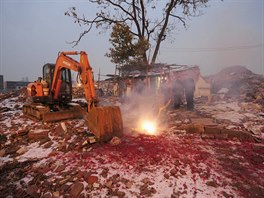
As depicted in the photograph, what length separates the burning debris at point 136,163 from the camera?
3713 millimetres

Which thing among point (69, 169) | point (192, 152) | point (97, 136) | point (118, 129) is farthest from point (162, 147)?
point (69, 169)

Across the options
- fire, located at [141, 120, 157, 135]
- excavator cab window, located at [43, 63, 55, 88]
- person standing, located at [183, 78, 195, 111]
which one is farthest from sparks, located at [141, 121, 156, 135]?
excavator cab window, located at [43, 63, 55, 88]

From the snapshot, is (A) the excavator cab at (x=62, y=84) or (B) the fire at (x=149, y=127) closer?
(B) the fire at (x=149, y=127)

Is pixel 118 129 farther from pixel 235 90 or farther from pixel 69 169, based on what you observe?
pixel 235 90

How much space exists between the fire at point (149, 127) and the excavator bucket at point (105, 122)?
1.45 m

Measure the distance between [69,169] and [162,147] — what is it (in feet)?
8.52

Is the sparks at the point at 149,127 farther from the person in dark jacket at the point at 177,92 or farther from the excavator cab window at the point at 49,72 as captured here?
the excavator cab window at the point at 49,72

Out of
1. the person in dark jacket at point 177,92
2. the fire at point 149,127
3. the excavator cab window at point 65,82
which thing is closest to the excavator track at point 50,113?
the excavator cab window at point 65,82

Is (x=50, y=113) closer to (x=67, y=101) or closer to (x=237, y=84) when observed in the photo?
(x=67, y=101)

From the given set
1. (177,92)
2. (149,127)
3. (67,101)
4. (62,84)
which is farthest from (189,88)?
(62,84)

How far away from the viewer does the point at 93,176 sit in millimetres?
3994

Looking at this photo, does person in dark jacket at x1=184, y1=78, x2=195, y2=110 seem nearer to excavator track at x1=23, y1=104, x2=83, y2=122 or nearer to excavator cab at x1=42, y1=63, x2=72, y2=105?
excavator track at x1=23, y1=104, x2=83, y2=122

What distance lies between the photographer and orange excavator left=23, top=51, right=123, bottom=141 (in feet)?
18.9

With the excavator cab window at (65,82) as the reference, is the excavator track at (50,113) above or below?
below
